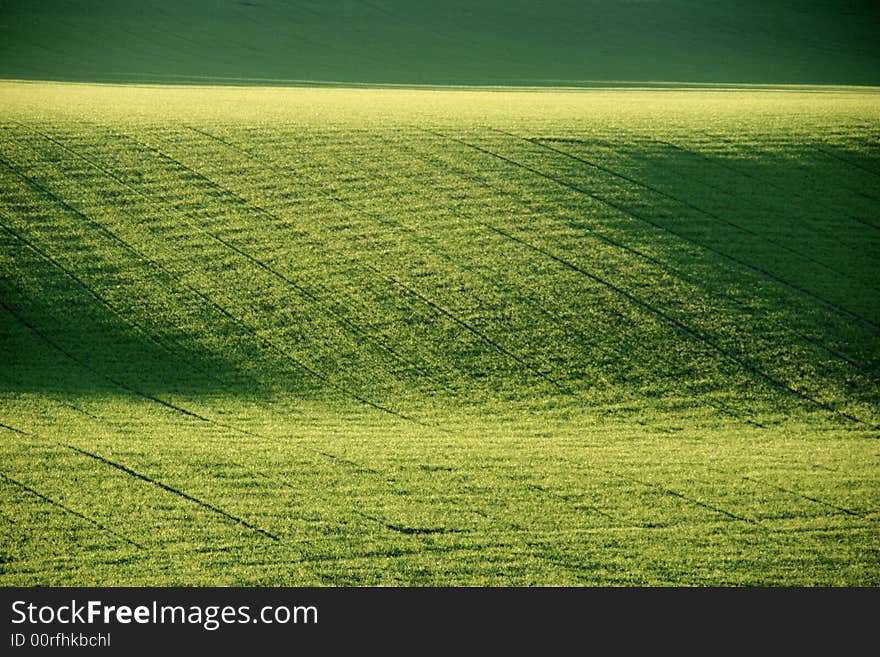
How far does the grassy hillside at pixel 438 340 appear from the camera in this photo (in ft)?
29.4

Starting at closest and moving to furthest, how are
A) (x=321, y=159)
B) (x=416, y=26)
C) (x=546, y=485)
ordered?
(x=546, y=485) < (x=321, y=159) < (x=416, y=26)

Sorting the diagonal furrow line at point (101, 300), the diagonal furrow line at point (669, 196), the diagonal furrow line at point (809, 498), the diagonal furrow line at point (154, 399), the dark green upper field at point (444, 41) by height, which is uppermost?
the dark green upper field at point (444, 41)

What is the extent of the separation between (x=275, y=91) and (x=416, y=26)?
2574 cm

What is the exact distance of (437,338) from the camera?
45.0ft

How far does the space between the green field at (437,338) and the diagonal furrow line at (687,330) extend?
0.20 feet

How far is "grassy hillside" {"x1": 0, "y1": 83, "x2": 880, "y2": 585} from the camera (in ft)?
29.4

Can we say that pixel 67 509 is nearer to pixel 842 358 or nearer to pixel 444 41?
pixel 842 358

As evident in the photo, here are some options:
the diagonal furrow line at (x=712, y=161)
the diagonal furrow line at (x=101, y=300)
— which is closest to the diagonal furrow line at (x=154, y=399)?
the diagonal furrow line at (x=101, y=300)

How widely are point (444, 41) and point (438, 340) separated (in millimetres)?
36369

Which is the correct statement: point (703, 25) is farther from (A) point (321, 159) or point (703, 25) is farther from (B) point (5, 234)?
(B) point (5, 234)

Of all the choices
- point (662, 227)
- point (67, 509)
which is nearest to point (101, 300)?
point (67, 509)

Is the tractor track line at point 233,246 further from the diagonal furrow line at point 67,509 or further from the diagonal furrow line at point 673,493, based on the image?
the diagonal furrow line at point 67,509

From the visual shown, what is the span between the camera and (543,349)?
13516 mm

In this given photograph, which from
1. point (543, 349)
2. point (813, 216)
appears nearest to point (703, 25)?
point (813, 216)
